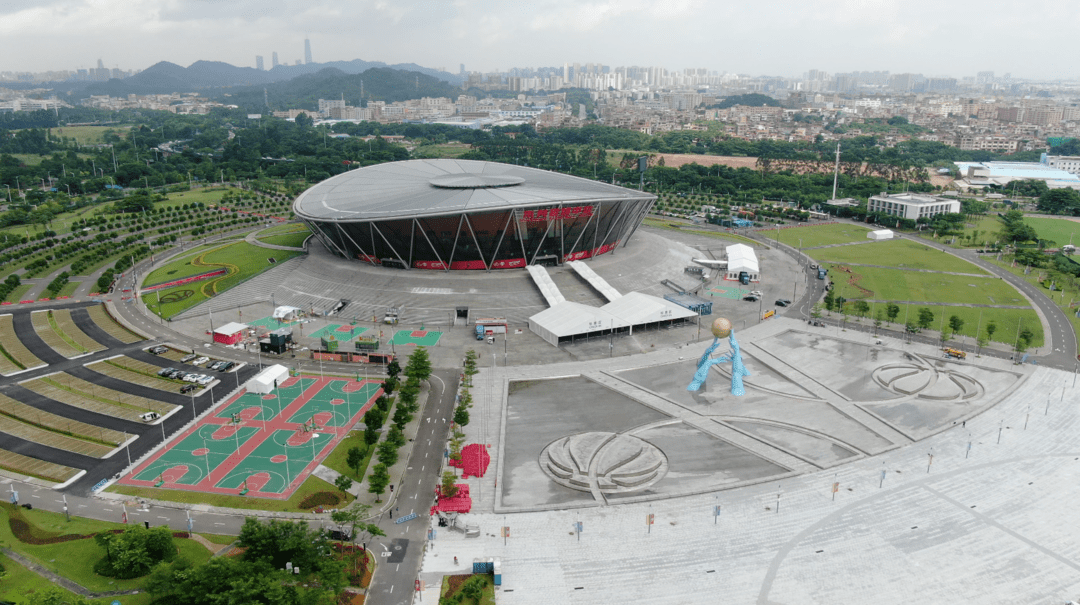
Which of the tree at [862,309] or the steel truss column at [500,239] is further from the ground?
the steel truss column at [500,239]

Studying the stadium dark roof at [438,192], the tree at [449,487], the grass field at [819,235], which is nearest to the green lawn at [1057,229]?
the grass field at [819,235]

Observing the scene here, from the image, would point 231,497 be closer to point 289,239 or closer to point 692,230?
point 289,239

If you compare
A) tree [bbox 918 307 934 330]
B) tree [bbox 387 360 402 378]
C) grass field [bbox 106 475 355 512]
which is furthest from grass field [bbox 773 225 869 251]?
grass field [bbox 106 475 355 512]

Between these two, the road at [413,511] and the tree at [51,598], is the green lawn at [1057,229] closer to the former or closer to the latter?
the road at [413,511]

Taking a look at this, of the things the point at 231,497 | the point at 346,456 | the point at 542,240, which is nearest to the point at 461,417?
the point at 346,456

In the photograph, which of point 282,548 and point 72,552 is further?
point 72,552

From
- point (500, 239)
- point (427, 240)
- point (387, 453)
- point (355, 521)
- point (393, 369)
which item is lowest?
point (355, 521)
